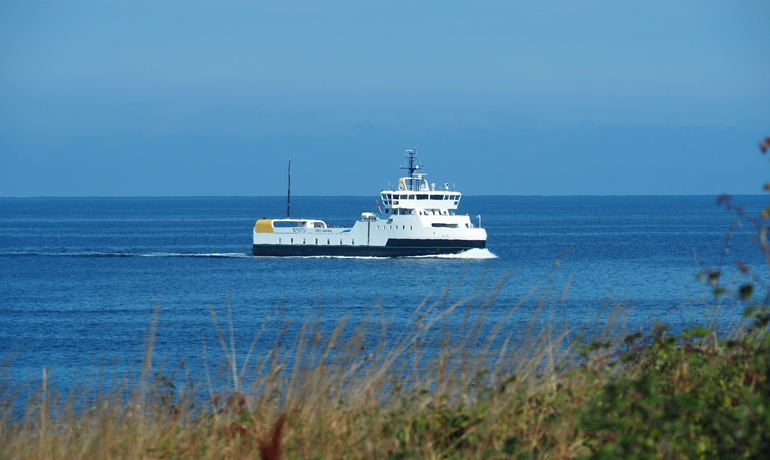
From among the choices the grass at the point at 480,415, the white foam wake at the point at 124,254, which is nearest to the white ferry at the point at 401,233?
the white foam wake at the point at 124,254

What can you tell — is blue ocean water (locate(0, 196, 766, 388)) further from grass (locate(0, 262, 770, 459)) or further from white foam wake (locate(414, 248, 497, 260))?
grass (locate(0, 262, 770, 459))

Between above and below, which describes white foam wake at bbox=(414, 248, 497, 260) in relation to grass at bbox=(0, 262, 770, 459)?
below

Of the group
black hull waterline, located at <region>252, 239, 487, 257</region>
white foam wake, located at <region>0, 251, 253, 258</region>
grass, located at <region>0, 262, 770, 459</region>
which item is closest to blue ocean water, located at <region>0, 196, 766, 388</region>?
white foam wake, located at <region>0, 251, 253, 258</region>

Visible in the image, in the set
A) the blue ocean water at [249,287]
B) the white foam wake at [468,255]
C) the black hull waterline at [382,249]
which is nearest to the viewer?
the blue ocean water at [249,287]

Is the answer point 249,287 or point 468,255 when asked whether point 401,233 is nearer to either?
point 468,255

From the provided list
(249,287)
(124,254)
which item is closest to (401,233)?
(249,287)

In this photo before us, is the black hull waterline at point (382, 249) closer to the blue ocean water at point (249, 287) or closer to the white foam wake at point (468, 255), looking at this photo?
the white foam wake at point (468, 255)

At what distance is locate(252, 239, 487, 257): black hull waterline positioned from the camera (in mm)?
54312

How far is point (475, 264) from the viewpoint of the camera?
58.0m

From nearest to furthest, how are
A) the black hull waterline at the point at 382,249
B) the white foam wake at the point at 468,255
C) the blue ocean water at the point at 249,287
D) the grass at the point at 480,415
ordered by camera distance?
the grass at the point at 480,415 < the blue ocean water at the point at 249,287 < the black hull waterline at the point at 382,249 < the white foam wake at the point at 468,255

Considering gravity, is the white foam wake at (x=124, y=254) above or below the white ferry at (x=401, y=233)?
below

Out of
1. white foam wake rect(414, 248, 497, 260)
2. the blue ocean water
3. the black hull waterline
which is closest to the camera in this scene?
the blue ocean water

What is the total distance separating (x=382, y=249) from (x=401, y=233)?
162 centimetres

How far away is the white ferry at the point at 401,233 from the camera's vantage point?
54.5m
